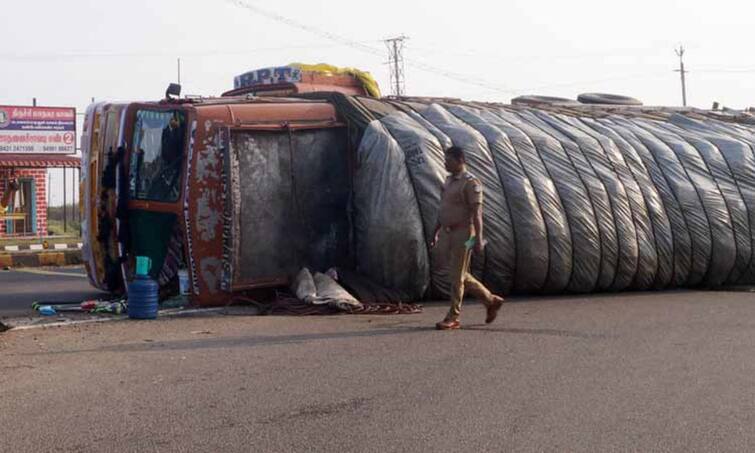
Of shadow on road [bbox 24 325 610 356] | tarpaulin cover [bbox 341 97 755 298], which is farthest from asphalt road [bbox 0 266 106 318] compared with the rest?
tarpaulin cover [bbox 341 97 755 298]

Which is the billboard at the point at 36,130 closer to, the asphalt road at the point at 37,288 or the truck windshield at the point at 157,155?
the asphalt road at the point at 37,288

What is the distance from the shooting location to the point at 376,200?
1063 cm

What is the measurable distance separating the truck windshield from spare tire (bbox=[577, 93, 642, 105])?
893 centimetres

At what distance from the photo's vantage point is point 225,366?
6.98 meters

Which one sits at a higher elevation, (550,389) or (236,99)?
(236,99)

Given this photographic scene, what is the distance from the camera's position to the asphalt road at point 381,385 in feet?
16.7

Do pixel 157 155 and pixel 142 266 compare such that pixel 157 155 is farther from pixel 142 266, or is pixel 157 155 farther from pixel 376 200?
pixel 376 200

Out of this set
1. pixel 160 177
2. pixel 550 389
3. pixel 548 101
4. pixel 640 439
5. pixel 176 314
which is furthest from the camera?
pixel 548 101

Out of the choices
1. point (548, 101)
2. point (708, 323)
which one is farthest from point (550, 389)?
point (548, 101)

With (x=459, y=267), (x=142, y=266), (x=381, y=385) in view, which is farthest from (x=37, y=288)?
(x=381, y=385)

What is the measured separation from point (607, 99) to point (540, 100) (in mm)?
2121

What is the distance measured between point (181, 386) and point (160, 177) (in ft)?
15.9

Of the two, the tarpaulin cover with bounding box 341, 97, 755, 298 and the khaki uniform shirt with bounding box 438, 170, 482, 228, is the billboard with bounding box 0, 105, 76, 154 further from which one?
the khaki uniform shirt with bounding box 438, 170, 482, 228

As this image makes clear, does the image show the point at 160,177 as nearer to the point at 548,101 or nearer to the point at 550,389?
the point at 550,389
